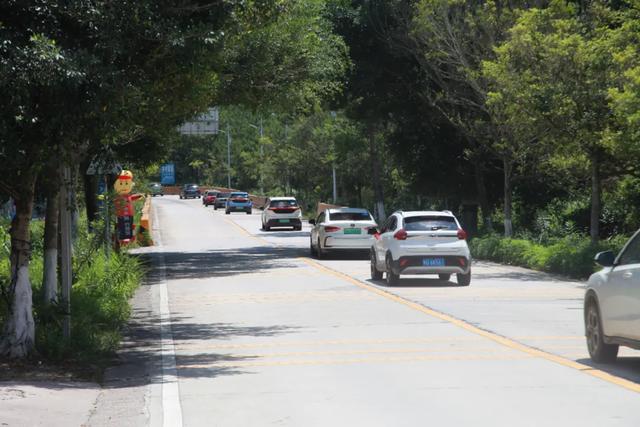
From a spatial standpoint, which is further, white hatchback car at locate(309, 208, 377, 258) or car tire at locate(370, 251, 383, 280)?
white hatchback car at locate(309, 208, 377, 258)

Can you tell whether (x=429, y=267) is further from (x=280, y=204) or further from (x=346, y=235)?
(x=280, y=204)

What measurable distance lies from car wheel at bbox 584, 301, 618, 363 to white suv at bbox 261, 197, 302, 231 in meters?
43.9

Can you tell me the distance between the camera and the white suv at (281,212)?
56156 millimetres

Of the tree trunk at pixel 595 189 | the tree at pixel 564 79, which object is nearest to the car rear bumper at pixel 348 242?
the tree at pixel 564 79

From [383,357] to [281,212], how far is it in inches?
1707

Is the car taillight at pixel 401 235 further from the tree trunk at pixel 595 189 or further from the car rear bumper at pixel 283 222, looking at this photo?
the car rear bumper at pixel 283 222

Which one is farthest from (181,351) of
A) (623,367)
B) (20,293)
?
(623,367)

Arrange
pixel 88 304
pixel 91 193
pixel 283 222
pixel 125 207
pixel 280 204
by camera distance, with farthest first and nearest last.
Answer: pixel 283 222
pixel 280 204
pixel 91 193
pixel 125 207
pixel 88 304

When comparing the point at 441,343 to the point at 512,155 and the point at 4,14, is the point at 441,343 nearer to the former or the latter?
the point at 4,14

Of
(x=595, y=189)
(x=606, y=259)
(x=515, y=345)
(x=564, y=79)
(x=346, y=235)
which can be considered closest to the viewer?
(x=606, y=259)

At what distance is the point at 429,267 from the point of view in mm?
23719

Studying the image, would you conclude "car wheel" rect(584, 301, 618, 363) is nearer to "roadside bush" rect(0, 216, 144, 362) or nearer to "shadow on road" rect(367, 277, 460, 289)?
"roadside bush" rect(0, 216, 144, 362)

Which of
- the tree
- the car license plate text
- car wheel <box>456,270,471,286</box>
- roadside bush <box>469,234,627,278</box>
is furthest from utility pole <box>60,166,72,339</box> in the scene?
roadside bush <box>469,234,627,278</box>

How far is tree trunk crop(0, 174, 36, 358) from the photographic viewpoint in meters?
12.6
